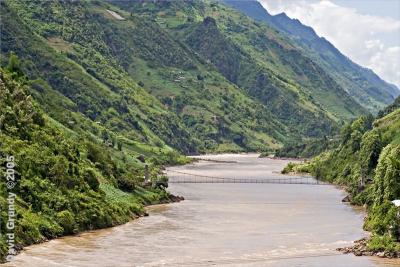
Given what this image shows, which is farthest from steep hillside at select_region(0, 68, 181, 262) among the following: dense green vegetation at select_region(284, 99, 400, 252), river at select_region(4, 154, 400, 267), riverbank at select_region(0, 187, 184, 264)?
dense green vegetation at select_region(284, 99, 400, 252)

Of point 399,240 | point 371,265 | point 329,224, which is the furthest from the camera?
point 329,224

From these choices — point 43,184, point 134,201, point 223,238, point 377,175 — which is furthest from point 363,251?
point 134,201

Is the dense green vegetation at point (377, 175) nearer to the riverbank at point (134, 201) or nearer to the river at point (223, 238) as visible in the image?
the river at point (223, 238)

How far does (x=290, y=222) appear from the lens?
10681cm

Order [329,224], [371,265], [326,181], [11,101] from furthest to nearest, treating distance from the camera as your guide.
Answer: [326,181] → [329,224] → [11,101] → [371,265]

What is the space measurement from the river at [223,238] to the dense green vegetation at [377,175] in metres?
3.68

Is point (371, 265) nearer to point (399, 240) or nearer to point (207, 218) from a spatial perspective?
point (399, 240)

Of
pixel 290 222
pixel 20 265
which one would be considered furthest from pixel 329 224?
pixel 20 265

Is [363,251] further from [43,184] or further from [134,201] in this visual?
[134,201]

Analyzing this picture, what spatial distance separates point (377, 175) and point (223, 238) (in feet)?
102

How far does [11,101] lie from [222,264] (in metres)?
42.7

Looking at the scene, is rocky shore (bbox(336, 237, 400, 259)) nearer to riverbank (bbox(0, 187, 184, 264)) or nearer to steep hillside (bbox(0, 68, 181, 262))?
riverbank (bbox(0, 187, 184, 264))

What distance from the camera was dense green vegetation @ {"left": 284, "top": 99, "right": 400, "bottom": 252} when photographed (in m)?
82.4

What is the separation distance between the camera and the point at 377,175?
108 metres
